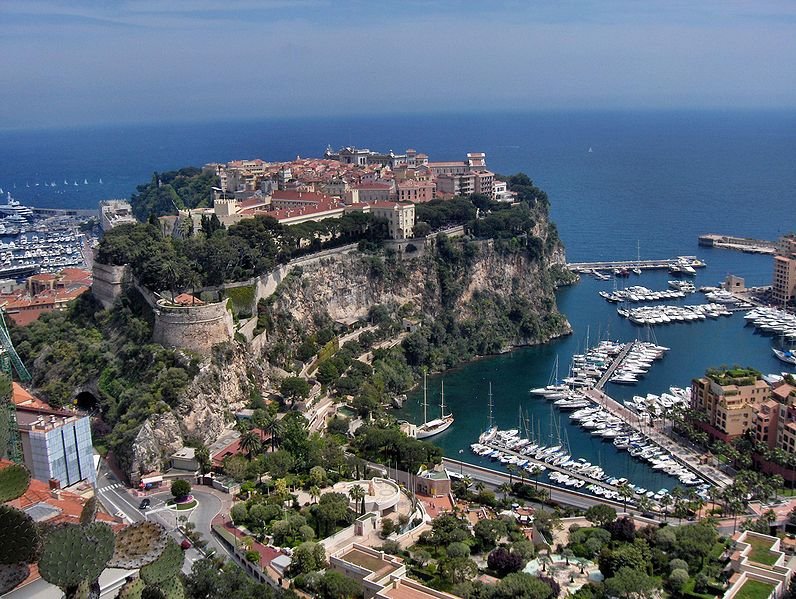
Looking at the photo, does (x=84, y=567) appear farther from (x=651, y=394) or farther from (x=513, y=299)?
(x=513, y=299)

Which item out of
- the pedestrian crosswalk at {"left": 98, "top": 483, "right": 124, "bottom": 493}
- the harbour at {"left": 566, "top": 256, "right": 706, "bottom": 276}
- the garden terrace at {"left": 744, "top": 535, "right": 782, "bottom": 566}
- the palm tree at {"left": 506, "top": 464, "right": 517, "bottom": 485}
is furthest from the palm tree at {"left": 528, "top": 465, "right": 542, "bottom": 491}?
the harbour at {"left": 566, "top": 256, "right": 706, "bottom": 276}

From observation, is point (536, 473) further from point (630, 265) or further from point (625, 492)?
point (630, 265)

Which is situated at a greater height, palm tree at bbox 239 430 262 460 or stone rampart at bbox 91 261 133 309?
stone rampart at bbox 91 261 133 309

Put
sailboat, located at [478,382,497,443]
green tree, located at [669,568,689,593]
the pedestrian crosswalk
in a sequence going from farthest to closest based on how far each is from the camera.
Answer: sailboat, located at [478,382,497,443] < the pedestrian crosswalk < green tree, located at [669,568,689,593]

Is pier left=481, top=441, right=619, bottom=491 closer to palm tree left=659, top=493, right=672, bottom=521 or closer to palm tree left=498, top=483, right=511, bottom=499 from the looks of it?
palm tree left=659, top=493, right=672, bottom=521

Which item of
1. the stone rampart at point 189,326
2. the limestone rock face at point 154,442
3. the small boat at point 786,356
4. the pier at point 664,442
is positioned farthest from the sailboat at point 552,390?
the limestone rock face at point 154,442

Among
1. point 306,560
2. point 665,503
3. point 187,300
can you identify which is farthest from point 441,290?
point 306,560

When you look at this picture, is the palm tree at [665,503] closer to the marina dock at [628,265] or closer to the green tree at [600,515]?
the green tree at [600,515]
